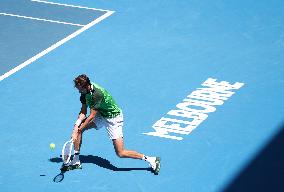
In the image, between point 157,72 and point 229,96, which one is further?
point 157,72

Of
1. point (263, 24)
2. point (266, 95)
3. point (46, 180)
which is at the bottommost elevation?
point (46, 180)

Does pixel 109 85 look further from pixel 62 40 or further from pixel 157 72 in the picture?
pixel 62 40

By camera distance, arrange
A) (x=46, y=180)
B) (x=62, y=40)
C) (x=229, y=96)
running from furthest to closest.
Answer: (x=62, y=40) → (x=229, y=96) → (x=46, y=180)

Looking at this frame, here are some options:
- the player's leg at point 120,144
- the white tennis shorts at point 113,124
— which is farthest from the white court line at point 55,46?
the player's leg at point 120,144

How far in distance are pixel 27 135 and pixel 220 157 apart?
14.4 feet

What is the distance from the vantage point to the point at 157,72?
19.2 meters

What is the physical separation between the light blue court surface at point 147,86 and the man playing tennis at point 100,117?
0.49m

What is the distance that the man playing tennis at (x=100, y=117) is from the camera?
13.9m

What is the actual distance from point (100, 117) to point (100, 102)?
1.64 ft

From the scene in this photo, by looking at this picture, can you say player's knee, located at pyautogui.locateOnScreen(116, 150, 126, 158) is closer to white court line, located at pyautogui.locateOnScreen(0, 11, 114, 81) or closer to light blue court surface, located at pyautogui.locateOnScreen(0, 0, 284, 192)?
light blue court surface, located at pyautogui.locateOnScreen(0, 0, 284, 192)

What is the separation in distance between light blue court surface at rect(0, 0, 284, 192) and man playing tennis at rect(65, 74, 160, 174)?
0.49 metres

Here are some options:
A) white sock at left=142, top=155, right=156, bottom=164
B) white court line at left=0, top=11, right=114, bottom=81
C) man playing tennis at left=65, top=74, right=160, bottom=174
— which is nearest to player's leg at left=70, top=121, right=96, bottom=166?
man playing tennis at left=65, top=74, right=160, bottom=174

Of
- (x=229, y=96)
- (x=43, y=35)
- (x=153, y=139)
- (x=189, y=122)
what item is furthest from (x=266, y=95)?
(x=43, y=35)

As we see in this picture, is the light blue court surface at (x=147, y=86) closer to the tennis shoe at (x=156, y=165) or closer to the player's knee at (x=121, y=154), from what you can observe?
the tennis shoe at (x=156, y=165)
